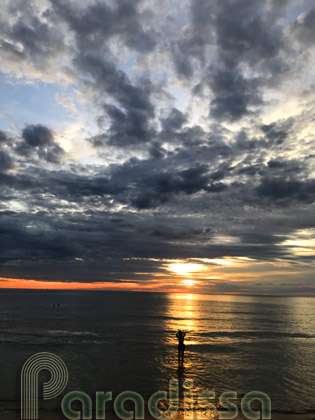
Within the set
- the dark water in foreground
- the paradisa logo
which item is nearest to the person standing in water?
the dark water in foreground

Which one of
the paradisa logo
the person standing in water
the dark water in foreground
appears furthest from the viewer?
the person standing in water

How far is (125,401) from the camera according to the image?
21266 mm

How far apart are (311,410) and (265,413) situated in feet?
12.1

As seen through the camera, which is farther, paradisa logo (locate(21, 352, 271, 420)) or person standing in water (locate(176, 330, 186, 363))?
person standing in water (locate(176, 330, 186, 363))

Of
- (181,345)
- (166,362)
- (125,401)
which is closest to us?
(125,401)

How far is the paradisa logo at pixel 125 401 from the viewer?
716 inches

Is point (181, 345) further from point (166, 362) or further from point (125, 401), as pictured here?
point (125, 401)

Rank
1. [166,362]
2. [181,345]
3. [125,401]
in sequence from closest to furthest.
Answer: [125,401]
[181,345]
[166,362]

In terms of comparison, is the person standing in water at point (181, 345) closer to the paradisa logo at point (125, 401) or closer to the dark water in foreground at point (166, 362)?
the dark water in foreground at point (166, 362)

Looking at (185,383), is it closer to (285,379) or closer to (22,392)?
(285,379)

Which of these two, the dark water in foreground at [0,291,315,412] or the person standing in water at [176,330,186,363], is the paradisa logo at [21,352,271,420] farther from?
the person standing in water at [176,330,186,363]

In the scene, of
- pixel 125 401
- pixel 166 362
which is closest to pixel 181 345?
pixel 166 362

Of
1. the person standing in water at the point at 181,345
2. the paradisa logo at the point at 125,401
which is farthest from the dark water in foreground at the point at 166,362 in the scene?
the person standing in water at the point at 181,345

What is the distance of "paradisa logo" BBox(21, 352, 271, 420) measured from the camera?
59.7 feet
